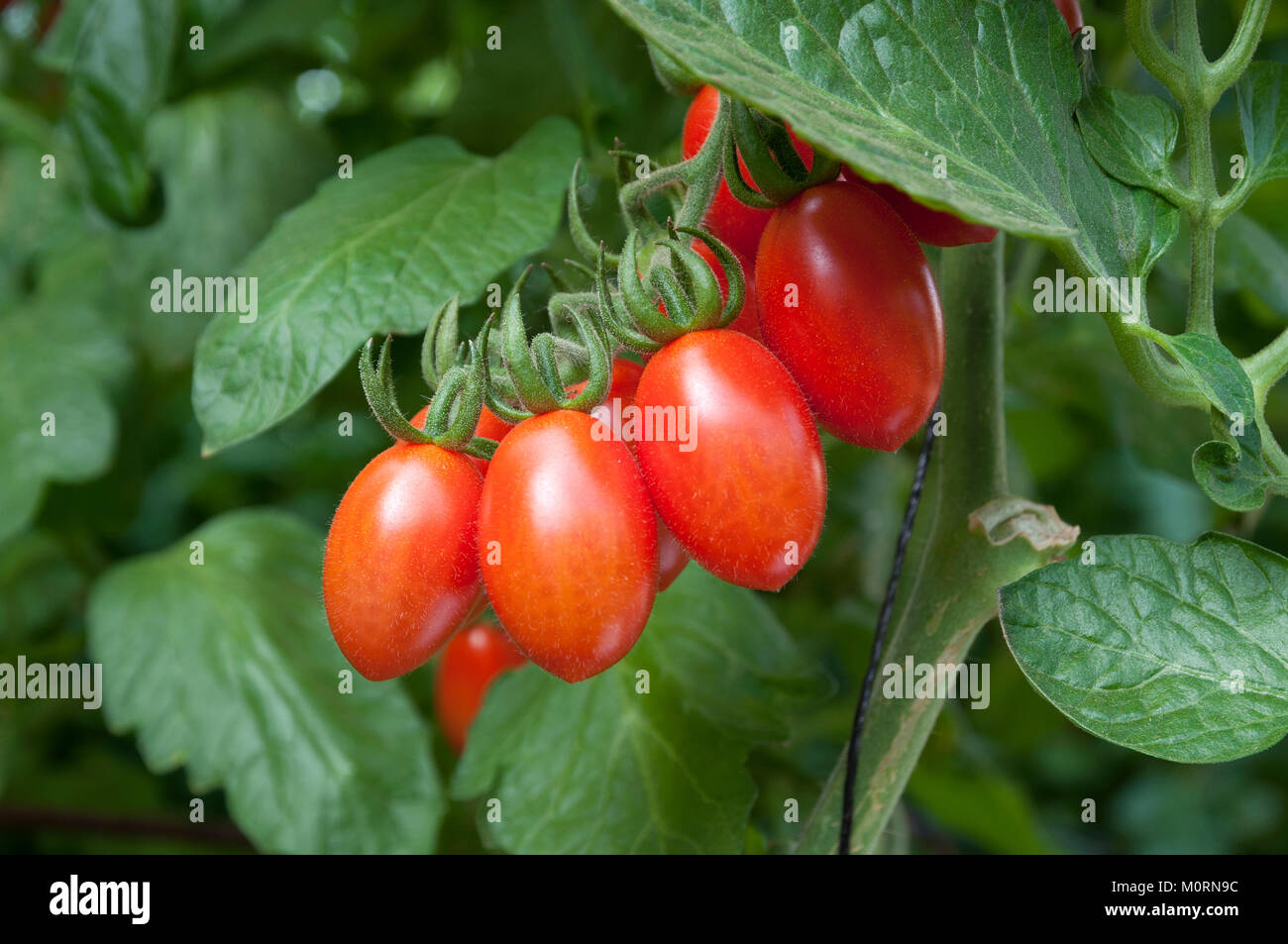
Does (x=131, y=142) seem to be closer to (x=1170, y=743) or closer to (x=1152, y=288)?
(x=1170, y=743)

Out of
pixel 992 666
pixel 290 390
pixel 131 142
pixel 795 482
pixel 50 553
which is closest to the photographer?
pixel 795 482

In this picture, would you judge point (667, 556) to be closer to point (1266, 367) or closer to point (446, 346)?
point (446, 346)

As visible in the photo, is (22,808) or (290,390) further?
(22,808)

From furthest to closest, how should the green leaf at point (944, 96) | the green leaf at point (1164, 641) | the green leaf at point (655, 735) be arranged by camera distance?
the green leaf at point (655, 735) < the green leaf at point (1164, 641) < the green leaf at point (944, 96)

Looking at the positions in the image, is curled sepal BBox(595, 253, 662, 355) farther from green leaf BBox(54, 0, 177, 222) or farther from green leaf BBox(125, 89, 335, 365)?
green leaf BBox(125, 89, 335, 365)

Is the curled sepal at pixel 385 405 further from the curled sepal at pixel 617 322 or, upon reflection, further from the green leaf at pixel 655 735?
the green leaf at pixel 655 735

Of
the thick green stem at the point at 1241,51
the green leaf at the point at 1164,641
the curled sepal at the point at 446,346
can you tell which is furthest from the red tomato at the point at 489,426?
the thick green stem at the point at 1241,51
